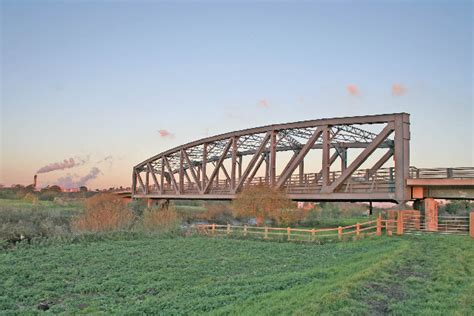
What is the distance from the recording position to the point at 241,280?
563 inches

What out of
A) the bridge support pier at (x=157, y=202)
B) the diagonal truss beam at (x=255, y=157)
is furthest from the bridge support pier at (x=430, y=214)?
the bridge support pier at (x=157, y=202)

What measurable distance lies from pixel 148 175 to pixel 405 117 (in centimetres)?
4848

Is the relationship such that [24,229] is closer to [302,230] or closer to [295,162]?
[302,230]

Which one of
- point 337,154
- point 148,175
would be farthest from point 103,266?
point 148,175

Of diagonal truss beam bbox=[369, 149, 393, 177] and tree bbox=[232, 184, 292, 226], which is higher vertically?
diagonal truss beam bbox=[369, 149, 393, 177]

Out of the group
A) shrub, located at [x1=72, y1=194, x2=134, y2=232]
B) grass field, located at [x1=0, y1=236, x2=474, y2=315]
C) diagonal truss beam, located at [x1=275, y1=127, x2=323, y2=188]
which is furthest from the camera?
diagonal truss beam, located at [x1=275, y1=127, x2=323, y2=188]

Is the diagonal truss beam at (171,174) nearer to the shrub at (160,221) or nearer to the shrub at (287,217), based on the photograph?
the shrub at (160,221)

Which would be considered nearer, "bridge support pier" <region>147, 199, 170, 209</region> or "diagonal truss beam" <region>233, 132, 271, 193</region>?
"diagonal truss beam" <region>233, 132, 271, 193</region>

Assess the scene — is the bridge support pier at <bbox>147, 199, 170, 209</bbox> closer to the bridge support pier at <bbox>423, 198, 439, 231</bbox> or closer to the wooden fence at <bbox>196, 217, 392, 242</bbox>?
the wooden fence at <bbox>196, 217, 392, 242</bbox>

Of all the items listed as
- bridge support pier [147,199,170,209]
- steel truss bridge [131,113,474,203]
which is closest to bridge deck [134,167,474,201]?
steel truss bridge [131,113,474,203]

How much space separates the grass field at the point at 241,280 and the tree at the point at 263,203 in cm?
1332

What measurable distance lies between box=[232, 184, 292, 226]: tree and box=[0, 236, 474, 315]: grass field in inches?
524

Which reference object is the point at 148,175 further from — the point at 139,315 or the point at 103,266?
the point at 139,315

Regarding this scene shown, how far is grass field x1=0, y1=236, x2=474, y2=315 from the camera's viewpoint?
10.5 metres
